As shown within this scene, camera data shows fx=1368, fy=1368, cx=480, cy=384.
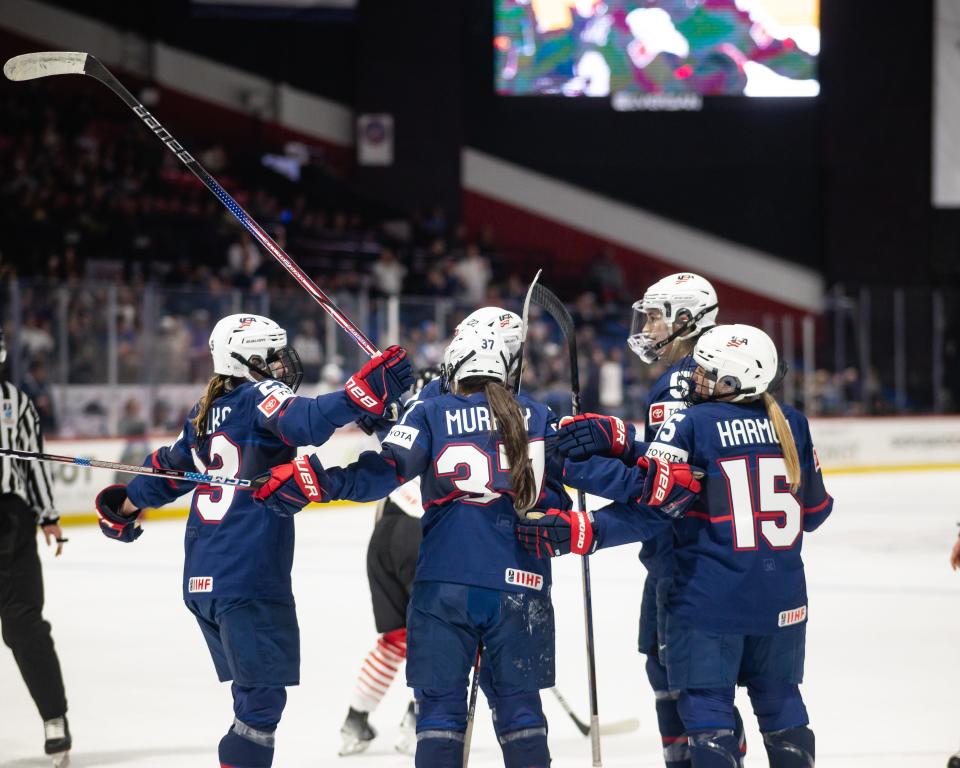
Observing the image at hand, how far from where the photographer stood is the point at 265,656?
342 centimetres

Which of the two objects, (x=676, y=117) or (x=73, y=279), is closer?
(x=73, y=279)

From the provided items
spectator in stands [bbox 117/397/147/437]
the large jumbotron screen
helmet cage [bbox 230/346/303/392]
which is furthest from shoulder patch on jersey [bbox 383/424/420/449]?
the large jumbotron screen

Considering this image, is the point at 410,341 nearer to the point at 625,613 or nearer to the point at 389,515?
the point at 625,613

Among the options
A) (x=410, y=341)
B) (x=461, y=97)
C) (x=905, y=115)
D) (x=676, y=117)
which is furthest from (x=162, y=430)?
(x=905, y=115)

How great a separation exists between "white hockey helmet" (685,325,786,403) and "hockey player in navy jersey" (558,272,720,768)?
0.74 feet

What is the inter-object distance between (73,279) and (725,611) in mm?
10958

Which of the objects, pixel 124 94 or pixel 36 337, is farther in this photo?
pixel 36 337

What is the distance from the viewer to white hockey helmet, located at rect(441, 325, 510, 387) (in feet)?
10.7

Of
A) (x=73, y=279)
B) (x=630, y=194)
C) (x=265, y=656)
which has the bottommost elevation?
(x=265, y=656)

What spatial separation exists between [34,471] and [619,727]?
2.05 metres

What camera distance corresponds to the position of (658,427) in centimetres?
381

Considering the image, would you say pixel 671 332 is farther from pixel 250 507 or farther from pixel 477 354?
pixel 250 507

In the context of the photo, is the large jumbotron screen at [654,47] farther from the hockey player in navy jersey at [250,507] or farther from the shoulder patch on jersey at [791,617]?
the shoulder patch on jersey at [791,617]

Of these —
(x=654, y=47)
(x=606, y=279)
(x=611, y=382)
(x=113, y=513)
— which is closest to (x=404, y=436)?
(x=113, y=513)
